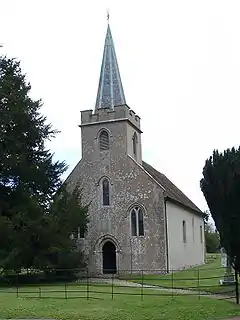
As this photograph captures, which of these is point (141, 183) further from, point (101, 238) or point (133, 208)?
point (101, 238)

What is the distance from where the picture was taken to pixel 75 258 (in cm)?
3750

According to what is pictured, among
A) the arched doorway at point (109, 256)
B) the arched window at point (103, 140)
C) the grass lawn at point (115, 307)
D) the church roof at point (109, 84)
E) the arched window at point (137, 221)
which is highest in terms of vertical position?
the church roof at point (109, 84)

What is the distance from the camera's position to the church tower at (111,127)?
4256cm

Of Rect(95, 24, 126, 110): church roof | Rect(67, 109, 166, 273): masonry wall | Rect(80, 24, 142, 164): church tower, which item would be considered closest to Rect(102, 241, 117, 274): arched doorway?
Rect(67, 109, 166, 273): masonry wall

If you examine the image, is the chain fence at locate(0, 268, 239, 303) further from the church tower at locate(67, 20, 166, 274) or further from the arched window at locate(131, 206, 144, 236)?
the arched window at locate(131, 206, 144, 236)

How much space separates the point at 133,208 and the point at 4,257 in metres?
11.9

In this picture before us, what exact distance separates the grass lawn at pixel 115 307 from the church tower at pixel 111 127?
61.6ft

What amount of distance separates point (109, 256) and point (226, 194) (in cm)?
2021

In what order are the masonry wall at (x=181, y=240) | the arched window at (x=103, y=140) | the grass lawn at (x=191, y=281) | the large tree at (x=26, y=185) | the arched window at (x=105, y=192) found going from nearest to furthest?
the grass lawn at (x=191, y=281), the large tree at (x=26, y=185), the masonry wall at (x=181, y=240), the arched window at (x=105, y=192), the arched window at (x=103, y=140)

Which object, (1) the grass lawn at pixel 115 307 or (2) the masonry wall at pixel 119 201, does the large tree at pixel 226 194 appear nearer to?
(1) the grass lawn at pixel 115 307

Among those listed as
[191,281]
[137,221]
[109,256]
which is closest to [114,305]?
[191,281]

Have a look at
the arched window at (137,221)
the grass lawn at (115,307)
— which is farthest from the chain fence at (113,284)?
the arched window at (137,221)

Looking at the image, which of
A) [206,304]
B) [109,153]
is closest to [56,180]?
[109,153]

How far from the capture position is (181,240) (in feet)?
150
